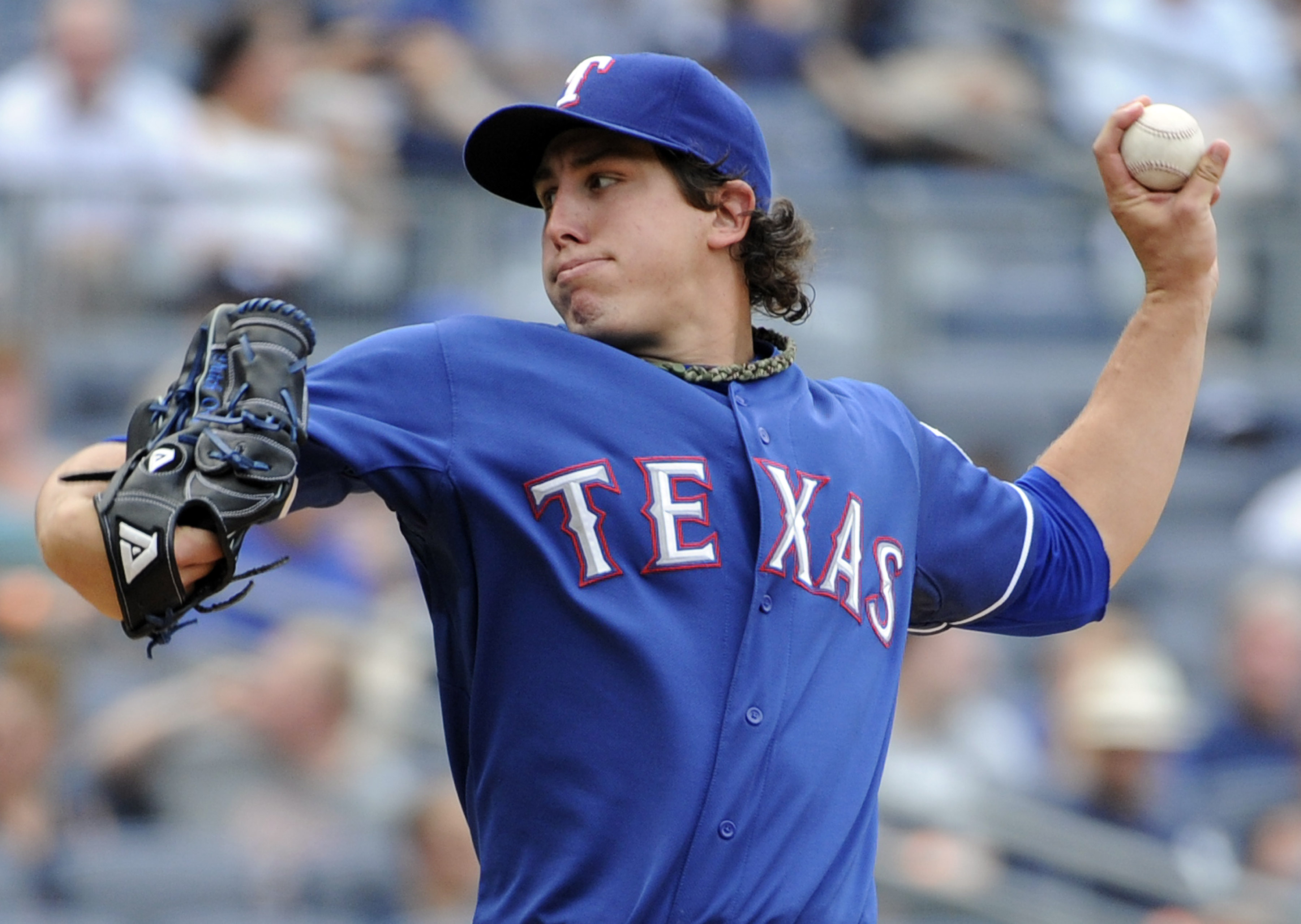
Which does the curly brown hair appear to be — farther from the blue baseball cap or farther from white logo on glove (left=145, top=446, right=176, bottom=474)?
white logo on glove (left=145, top=446, right=176, bottom=474)

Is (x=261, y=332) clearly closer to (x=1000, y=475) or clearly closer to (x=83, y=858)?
(x=83, y=858)

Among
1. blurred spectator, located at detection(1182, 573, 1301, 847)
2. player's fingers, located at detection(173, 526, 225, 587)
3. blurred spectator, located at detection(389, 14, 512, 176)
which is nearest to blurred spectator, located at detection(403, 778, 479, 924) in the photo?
blurred spectator, located at detection(1182, 573, 1301, 847)

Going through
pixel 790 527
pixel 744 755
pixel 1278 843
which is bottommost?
pixel 1278 843

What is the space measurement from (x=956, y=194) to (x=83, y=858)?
4.70 metres

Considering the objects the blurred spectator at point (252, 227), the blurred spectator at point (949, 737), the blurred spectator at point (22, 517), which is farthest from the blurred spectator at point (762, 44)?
the blurred spectator at point (22, 517)

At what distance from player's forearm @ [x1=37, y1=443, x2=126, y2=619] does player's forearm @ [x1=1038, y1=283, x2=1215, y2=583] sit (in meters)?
1.34

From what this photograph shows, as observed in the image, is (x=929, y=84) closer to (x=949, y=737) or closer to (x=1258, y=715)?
(x=1258, y=715)

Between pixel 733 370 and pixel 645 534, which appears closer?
pixel 645 534

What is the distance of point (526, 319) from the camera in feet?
17.4

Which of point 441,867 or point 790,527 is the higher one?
point 790,527

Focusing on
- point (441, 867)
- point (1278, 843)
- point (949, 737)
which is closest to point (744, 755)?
point (441, 867)

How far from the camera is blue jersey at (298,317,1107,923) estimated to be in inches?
78.1

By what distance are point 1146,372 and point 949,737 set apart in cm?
308

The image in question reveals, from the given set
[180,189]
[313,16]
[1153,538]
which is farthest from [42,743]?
[1153,538]
